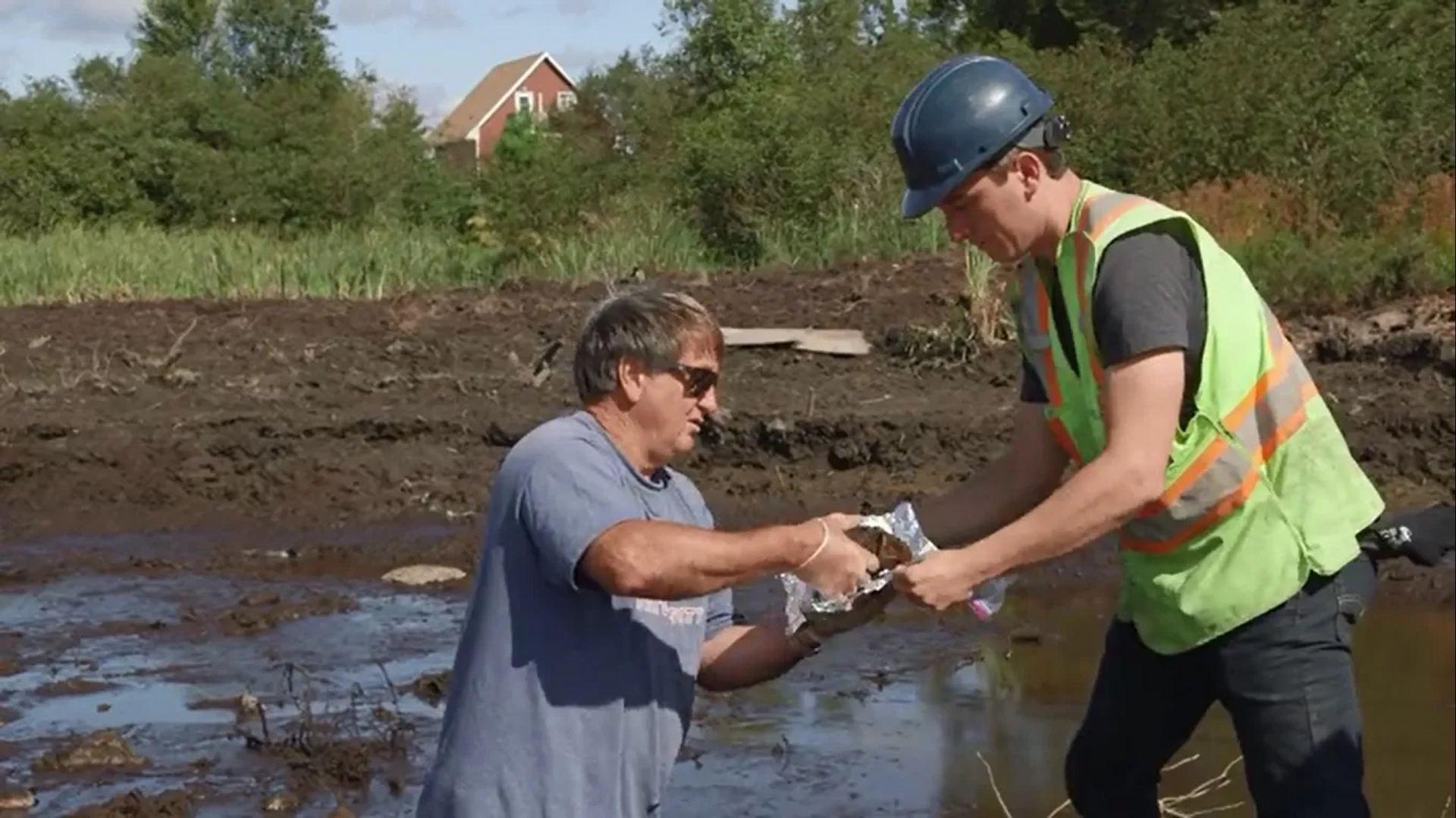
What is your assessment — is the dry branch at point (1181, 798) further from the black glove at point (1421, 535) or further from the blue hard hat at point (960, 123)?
the blue hard hat at point (960, 123)

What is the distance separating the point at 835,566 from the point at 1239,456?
2.81 ft

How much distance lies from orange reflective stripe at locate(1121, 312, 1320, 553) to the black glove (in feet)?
0.93

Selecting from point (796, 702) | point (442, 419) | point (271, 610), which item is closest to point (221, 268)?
point (442, 419)

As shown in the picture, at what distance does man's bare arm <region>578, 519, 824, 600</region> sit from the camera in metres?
3.26

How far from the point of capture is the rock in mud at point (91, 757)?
288 inches

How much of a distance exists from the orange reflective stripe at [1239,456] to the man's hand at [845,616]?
0.52 m

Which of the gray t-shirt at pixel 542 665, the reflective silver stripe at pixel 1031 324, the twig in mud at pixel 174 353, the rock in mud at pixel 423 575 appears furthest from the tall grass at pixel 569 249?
the gray t-shirt at pixel 542 665

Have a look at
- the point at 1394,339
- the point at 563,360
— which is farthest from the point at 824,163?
the point at 1394,339

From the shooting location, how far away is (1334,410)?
12.8m

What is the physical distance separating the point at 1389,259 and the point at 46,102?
2079cm

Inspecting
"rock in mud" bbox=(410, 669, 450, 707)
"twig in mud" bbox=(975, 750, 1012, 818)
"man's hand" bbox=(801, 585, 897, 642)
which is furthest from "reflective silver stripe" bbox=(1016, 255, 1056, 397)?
"rock in mud" bbox=(410, 669, 450, 707)

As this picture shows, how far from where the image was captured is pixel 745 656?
3904mm

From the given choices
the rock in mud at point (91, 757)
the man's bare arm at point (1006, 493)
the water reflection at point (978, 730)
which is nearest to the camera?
the man's bare arm at point (1006, 493)

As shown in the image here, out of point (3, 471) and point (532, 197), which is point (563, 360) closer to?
point (3, 471)
